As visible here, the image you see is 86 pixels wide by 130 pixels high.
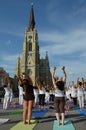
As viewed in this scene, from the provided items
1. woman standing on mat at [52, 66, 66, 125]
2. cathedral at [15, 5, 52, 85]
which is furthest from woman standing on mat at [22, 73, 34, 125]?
cathedral at [15, 5, 52, 85]

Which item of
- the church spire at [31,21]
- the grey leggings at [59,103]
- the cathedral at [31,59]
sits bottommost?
the grey leggings at [59,103]

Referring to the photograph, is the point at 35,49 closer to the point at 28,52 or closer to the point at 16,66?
the point at 28,52

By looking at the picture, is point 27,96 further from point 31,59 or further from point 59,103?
point 31,59

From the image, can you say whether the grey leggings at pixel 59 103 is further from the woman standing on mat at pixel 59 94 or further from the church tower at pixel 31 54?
the church tower at pixel 31 54

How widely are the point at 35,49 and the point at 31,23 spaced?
628 inches

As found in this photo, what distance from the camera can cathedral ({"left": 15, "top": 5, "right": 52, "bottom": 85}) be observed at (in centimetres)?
13412

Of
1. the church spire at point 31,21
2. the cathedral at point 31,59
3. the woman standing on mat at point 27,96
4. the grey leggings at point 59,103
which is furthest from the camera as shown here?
the church spire at point 31,21

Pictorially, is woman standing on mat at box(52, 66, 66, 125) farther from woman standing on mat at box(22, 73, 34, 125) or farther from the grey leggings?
woman standing on mat at box(22, 73, 34, 125)

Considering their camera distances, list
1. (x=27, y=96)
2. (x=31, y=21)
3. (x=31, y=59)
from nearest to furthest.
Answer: (x=27, y=96) → (x=31, y=59) → (x=31, y=21)

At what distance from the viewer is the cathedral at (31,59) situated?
440ft

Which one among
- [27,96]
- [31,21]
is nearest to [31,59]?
[31,21]

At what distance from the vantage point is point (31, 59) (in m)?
135

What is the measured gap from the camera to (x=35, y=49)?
443ft

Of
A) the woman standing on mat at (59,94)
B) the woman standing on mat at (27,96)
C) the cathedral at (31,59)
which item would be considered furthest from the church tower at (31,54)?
the woman standing on mat at (59,94)
